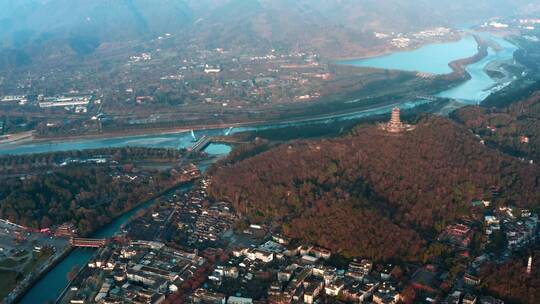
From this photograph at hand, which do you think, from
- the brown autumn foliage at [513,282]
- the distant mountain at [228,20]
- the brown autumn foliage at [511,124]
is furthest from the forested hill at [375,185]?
the distant mountain at [228,20]

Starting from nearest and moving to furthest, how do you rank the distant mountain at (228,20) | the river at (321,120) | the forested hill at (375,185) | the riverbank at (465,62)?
the river at (321,120)
the forested hill at (375,185)
the riverbank at (465,62)
the distant mountain at (228,20)

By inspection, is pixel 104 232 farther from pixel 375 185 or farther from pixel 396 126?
pixel 396 126

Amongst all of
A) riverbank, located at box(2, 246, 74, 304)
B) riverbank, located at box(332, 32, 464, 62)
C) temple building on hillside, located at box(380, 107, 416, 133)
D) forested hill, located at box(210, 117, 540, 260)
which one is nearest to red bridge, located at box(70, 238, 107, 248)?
riverbank, located at box(2, 246, 74, 304)

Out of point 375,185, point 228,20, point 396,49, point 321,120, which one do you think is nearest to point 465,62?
point 396,49

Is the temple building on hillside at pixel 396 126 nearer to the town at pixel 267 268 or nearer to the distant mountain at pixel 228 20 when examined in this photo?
the town at pixel 267 268

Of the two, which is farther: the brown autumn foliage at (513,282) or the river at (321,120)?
the river at (321,120)

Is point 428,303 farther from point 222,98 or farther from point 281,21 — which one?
point 281,21

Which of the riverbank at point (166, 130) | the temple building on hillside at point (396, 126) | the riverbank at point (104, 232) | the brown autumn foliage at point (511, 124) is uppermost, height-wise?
the temple building on hillside at point (396, 126)
